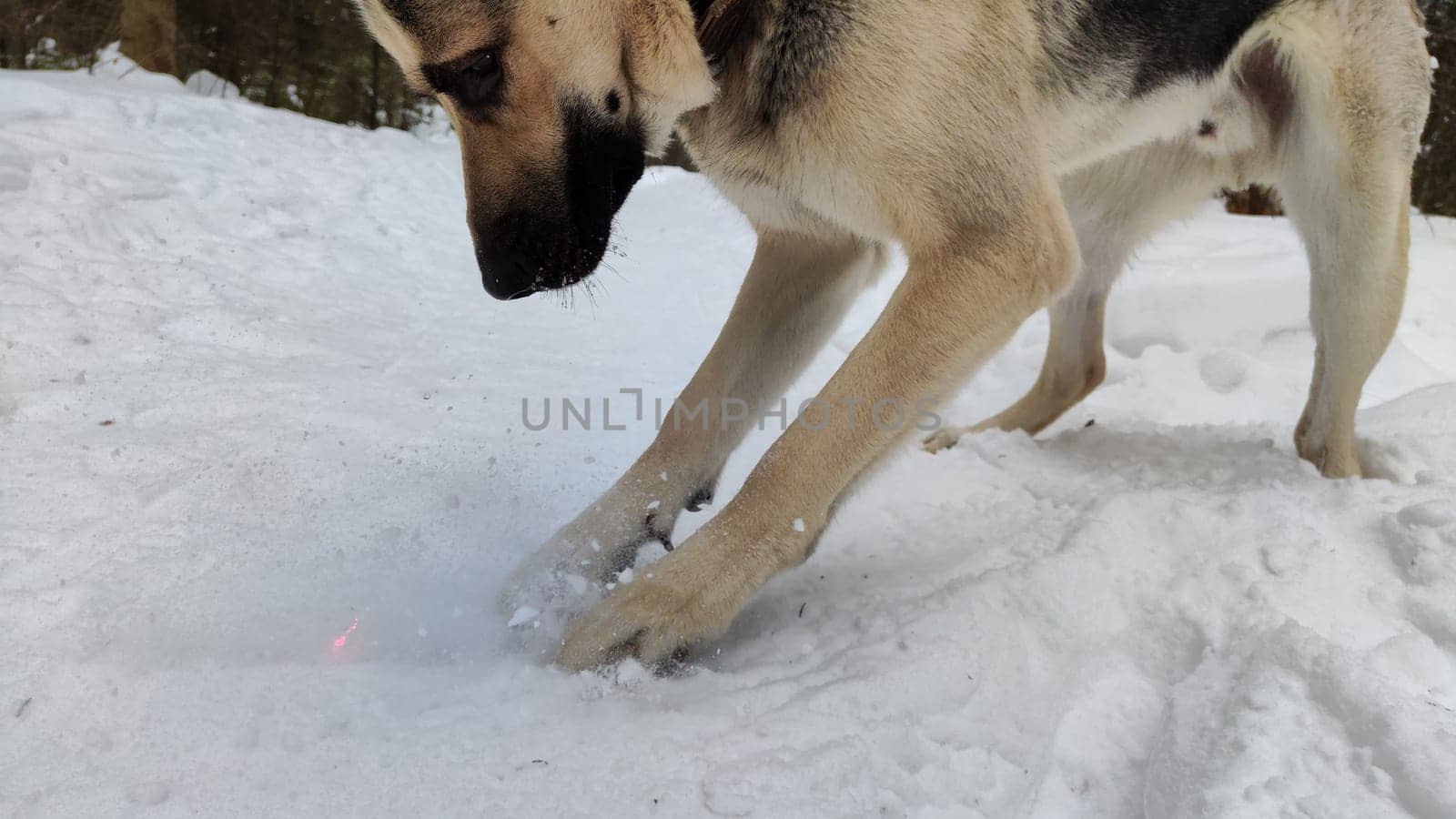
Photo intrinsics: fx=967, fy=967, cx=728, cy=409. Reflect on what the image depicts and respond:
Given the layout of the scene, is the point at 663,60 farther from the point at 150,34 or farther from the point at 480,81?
the point at 150,34

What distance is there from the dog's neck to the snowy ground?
0.83 meters

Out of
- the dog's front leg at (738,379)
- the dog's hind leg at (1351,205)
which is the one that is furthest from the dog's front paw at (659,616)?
the dog's hind leg at (1351,205)

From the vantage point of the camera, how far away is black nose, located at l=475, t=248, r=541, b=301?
1678mm

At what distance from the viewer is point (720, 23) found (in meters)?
1.74

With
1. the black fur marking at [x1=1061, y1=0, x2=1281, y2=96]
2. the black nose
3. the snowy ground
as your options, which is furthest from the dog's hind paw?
the black nose

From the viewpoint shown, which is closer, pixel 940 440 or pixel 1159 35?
pixel 1159 35

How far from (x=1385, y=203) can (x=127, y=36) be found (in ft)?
23.7

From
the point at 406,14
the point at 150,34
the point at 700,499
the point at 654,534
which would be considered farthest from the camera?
the point at 150,34

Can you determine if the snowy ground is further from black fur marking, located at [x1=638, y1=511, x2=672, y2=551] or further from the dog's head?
the dog's head

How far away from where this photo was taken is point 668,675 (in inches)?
65.0

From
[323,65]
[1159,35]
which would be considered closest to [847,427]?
[1159,35]

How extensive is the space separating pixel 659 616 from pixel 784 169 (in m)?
0.85

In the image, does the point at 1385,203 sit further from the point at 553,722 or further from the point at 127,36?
the point at 127,36

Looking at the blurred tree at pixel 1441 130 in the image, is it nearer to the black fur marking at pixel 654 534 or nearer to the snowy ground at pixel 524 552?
the snowy ground at pixel 524 552
